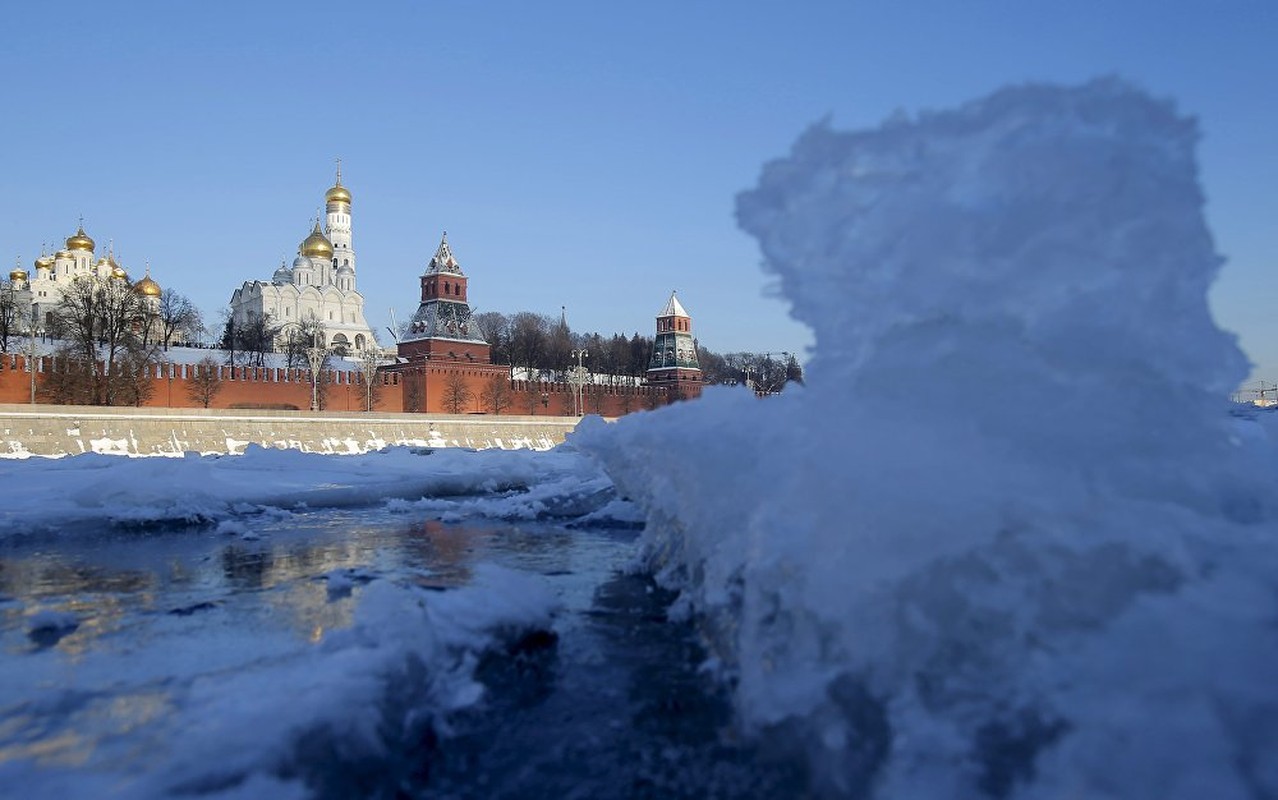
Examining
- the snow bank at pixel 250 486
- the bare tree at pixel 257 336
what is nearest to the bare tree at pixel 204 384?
the bare tree at pixel 257 336

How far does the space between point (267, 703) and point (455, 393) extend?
129 ft

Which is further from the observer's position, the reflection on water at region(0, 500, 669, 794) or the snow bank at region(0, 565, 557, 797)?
the reflection on water at region(0, 500, 669, 794)

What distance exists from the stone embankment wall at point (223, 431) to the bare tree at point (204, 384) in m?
9.15

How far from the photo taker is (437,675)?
3.67m

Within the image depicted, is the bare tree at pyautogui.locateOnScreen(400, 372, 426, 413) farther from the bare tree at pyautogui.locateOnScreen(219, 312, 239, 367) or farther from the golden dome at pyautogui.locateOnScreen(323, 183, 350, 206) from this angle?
the golden dome at pyautogui.locateOnScreen(323, 183, 350, 206)

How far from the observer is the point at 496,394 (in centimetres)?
4344

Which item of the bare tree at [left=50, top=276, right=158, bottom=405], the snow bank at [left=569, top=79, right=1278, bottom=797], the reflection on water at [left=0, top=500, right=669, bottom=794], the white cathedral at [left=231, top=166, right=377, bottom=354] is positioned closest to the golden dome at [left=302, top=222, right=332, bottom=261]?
the white cathedral at [left=231, top=166, right=377, bottom=354]

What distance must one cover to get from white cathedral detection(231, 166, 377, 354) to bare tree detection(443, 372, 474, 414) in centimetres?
2428

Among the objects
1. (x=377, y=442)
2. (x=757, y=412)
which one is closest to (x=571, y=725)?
(x=757, y=412)

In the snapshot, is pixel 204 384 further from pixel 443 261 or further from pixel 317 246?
pixel 317 246

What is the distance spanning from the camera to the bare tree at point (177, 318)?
47.3 metres

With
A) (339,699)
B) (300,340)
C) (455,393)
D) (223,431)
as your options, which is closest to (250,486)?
(339,699)

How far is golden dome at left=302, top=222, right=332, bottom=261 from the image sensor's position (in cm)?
6569

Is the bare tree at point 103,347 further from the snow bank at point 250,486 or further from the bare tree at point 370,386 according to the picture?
the snow bank at point 250,486
